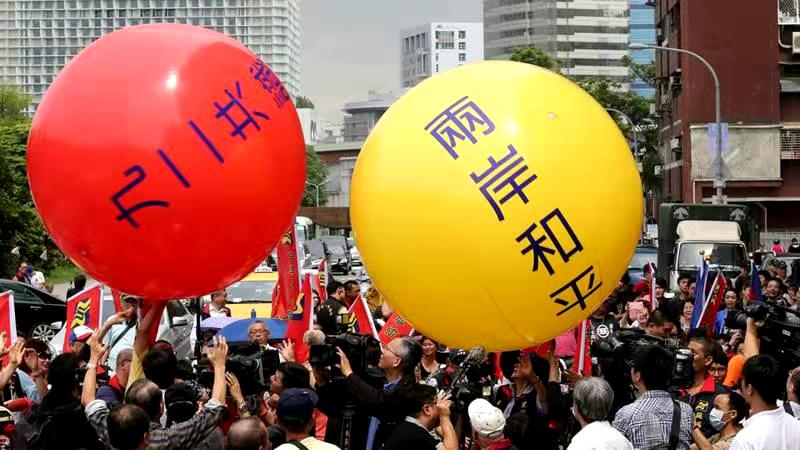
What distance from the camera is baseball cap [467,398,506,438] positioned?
704 centimetres

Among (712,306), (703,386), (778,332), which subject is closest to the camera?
(778,332)

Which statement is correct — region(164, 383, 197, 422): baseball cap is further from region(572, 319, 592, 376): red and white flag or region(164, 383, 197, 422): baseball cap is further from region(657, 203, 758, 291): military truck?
region(657, 203, 758, 291): military truck

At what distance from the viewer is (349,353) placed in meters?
7.60

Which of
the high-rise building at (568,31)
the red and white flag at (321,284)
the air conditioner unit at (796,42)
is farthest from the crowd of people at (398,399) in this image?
the high-rise building at (568,31)

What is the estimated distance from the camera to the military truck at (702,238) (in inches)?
983

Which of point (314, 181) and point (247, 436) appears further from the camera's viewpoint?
point (314, 181)

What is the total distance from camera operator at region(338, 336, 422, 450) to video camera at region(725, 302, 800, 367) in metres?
2.08

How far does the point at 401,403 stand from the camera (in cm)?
694

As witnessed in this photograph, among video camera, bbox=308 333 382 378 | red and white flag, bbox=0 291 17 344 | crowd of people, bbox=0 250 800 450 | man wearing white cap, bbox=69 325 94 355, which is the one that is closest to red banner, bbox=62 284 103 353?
man wearing white cap, bbox=69 325 94 355

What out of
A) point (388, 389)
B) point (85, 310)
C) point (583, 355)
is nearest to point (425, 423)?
point (388, 389)

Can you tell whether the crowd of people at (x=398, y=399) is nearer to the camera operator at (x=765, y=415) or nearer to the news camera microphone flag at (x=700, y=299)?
the camera operator at (x=765, y=415)

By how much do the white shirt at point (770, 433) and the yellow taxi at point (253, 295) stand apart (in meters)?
12.0

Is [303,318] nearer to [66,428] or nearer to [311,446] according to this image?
[66,428]

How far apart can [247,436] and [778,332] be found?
143 inches
